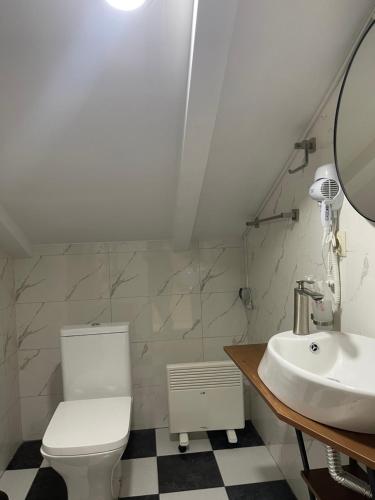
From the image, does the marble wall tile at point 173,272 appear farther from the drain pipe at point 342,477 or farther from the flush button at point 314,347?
the drain pipe at point 342,477

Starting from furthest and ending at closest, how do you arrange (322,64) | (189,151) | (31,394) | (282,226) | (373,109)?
(31,394) < (282,226) < (189,151) < (322,64) < (373,109)

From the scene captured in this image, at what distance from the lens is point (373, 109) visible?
3.52 ft

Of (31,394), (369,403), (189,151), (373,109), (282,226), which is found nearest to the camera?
(369,403)

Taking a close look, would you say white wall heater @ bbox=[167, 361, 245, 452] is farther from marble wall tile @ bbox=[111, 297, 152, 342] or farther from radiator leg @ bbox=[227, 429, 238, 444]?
marble wall tile @ bbox=[111, 297, 152, 342]

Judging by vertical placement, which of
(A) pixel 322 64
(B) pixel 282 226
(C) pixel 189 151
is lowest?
(B) pixel 282 226

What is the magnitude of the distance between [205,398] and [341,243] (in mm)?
1510

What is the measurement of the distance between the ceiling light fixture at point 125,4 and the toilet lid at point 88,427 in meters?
1.69

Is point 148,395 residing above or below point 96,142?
below

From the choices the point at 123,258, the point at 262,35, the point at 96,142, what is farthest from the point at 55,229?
the point at 262,35

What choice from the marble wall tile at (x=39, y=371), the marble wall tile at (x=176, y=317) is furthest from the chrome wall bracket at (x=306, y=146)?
the marble wall tile at (x=39, y=371)

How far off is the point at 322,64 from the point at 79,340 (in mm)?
1931

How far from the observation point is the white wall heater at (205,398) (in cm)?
232

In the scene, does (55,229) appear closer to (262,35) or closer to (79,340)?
(79,340)

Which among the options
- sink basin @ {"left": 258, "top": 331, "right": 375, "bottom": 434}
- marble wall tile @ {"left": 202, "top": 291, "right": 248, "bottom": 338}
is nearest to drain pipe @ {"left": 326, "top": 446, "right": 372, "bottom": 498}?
sink basin @ {"left": 258, "top": 331, "right": 375, "bottom": 434}
